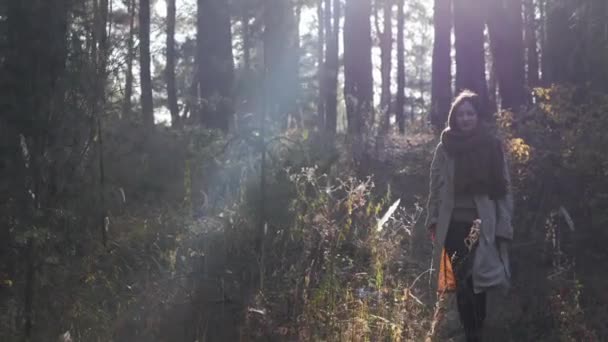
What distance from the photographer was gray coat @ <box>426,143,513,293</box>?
4.75 metres

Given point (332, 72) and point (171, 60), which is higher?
point (171, 60)

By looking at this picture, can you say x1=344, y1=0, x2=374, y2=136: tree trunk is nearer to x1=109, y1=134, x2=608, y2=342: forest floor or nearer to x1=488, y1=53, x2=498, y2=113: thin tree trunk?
x1=488, y1=53, x2=498, y2=113: thin tree trunk

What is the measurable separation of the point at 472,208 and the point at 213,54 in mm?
9353

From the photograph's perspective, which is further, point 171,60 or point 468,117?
point 171,60

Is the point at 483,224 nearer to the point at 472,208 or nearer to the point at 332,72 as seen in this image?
the point at 472,208

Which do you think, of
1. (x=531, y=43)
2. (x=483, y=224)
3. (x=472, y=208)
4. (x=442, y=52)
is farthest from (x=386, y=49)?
(x=483, y=224)

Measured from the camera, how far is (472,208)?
5004mm

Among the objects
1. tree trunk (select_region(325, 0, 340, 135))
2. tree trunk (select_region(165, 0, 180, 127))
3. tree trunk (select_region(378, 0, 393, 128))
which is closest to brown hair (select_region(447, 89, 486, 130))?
tree trunk (select_region(325, 0, 340, 135))

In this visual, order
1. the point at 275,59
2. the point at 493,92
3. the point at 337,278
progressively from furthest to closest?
the point at 493,92, the point at 275,59, the point at 337,278

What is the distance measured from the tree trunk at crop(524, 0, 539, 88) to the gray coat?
18287mm

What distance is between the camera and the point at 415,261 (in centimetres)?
661

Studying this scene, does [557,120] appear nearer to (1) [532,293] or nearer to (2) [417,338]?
(1) [532,293]

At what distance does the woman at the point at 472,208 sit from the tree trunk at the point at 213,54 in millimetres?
8620

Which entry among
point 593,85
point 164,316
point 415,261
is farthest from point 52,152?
point 593,85
